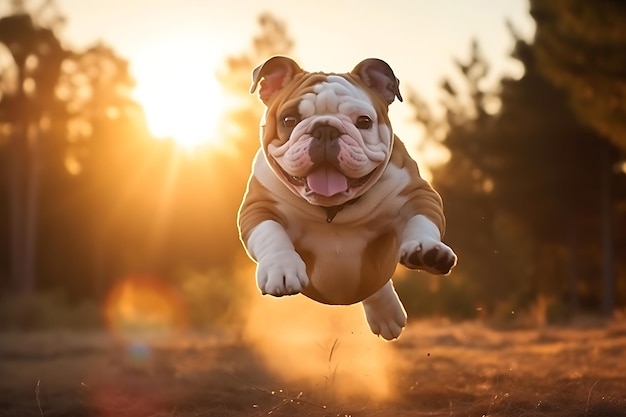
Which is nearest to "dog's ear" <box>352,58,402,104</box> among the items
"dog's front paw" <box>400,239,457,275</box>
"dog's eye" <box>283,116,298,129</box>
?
"dog's eye" <box>283,116,298,129</box>

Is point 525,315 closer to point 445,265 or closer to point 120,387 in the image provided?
point 120,387

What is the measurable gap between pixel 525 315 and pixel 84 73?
1449cm

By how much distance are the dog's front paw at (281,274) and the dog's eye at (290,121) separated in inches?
26.1

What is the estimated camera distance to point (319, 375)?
32.5 ft

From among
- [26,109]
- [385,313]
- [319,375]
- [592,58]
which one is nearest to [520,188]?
[592,58]

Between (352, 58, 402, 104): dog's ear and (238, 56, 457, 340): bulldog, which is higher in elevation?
(352, 58, 402, 104): dog's ear

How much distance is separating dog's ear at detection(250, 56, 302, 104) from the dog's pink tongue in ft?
2.20

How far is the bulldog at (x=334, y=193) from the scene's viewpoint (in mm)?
4602

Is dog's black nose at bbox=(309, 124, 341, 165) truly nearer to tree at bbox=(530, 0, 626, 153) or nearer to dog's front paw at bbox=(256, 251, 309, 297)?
dog's front paw at bbox=(256, 251, 309, 297)

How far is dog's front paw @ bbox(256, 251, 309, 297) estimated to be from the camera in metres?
4.45

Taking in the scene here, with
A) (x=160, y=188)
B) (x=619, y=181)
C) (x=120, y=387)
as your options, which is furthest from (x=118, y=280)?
(x=120, y=387)

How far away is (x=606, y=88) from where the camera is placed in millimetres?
17953

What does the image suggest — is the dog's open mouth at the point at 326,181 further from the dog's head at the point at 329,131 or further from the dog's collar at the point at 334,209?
the dog's collar at the point at 334,209

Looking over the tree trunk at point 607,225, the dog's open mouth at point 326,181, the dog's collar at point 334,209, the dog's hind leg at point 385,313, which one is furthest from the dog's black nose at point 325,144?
the tree trunk at point 607,225
